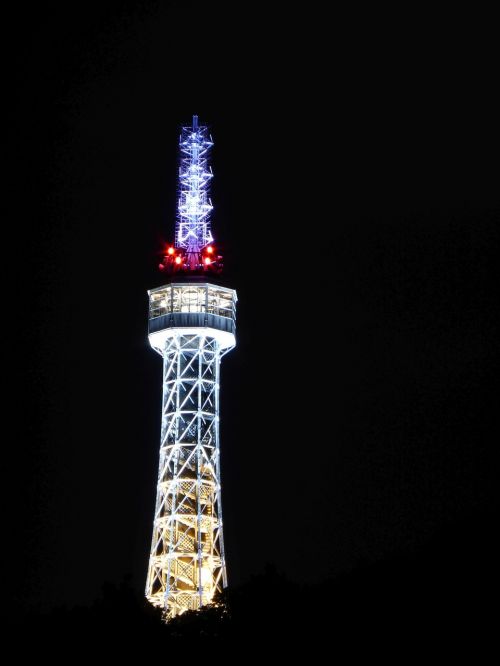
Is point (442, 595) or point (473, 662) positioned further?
point (442, 595)

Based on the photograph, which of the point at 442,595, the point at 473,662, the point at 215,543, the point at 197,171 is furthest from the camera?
the point at 197,171

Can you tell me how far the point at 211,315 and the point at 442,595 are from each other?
42.4 m

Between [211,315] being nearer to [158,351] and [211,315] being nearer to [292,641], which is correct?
[158,351]

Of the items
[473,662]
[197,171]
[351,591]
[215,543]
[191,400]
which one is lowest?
[473,662]

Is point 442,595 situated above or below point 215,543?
below

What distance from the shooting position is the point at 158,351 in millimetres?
110438

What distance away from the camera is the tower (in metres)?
105

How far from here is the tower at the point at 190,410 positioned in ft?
343

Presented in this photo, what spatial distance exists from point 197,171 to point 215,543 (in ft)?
76.9

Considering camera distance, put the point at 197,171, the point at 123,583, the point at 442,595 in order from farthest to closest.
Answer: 1. the point at 197,171
2. the point at 123,583
3. the point at 442,595

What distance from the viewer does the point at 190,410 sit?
108m

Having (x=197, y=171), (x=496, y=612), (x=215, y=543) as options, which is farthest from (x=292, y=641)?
(x=197, y=171)

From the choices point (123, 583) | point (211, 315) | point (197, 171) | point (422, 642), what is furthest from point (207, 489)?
point (422, 642)

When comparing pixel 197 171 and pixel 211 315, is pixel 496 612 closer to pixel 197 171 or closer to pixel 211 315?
pixel 211 315
